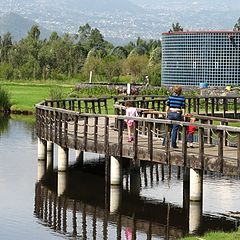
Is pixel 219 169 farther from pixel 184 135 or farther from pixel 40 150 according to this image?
pixel 40 150

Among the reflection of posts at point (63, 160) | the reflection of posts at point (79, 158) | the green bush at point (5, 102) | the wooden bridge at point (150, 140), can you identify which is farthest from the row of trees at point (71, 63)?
the reflection of posts at point (63, 160)

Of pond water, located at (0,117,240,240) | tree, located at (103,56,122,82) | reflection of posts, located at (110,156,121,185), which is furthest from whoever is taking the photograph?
tree, located at (103,56,122,82)

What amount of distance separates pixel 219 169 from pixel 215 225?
1849mm

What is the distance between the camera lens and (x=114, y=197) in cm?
3697

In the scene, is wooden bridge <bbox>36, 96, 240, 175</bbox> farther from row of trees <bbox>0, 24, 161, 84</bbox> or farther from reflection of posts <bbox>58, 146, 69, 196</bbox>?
row of trees <bbox>0, 24, 161, 84</bbox>

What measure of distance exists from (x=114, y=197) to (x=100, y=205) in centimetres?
109

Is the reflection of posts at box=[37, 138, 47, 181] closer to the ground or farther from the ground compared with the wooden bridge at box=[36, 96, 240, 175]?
closer to the ground

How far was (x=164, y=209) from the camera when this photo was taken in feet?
114

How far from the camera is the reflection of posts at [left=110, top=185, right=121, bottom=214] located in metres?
35.6

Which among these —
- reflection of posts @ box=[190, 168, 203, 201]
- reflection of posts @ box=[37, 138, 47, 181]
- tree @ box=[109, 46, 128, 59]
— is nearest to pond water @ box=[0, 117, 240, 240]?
reflection of posts @ box=[37, 138, 47, 181]

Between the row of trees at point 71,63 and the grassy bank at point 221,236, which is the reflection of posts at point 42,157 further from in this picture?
→ the row of trees at point 71,63

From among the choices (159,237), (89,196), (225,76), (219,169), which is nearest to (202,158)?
(219,169)

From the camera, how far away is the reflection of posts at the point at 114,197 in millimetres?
35594

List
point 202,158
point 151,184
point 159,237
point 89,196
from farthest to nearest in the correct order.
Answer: point 151,184 → point 89,196 → point 202,158 → point 159,237
